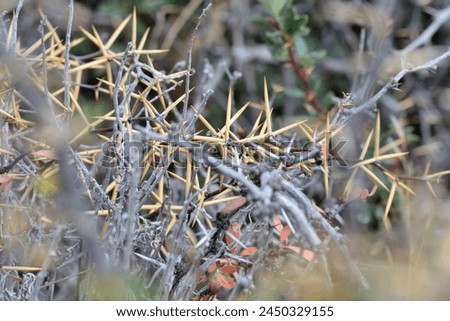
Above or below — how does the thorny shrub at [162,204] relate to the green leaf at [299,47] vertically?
above

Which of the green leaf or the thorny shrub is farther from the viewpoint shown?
the green leaf

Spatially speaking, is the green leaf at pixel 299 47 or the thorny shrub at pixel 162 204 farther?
the green leaf at pixel 299 47

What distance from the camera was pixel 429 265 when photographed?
1208 mm

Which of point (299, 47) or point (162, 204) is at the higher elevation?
point (162, 204)

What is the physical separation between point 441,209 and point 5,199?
93 centimetres

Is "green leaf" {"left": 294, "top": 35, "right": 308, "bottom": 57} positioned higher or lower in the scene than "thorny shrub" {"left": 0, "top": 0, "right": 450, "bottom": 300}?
lower

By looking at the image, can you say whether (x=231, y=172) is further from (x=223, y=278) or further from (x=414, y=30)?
(x=414, y=30)

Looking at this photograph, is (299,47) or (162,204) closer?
(162,204)

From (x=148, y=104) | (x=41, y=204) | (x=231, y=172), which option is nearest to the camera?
(x=231, y=172)

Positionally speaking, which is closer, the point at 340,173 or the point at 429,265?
the point at 429,265

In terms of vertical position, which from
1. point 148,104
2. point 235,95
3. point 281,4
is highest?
point 148,104
